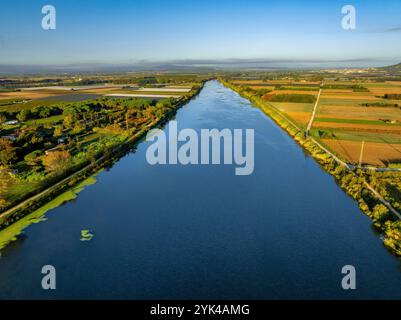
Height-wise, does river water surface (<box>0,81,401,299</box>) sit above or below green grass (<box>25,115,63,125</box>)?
below

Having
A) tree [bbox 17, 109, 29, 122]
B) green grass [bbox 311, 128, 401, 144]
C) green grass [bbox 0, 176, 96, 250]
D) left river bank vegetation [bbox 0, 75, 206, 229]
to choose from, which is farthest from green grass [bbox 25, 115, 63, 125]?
green grass [bbox 311, 128, 401, 144]

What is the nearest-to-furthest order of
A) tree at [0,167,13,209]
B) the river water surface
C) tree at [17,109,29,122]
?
the river water surface → tree at [0,167,13,209] → tree at [17,109,29,122]

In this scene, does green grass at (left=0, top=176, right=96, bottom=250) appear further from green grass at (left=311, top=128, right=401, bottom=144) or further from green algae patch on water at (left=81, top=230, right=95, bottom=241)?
green grass at (left=311, top=128, right=401, bottom=144)

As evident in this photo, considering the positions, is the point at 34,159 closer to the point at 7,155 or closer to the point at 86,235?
the point at 7,155

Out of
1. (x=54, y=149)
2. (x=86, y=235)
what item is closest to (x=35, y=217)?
(x=86, y=235)

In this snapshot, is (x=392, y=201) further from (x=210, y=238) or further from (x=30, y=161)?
(x=30, y=161)

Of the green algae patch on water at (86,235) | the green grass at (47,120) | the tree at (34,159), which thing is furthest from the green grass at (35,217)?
the green grass at (47,120)

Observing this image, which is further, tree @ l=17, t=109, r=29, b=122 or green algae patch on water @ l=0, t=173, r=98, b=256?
tree @ l=17, t=109, r=29, b=122

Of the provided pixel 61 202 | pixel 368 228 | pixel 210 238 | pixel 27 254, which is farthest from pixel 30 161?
pixel 368 228
